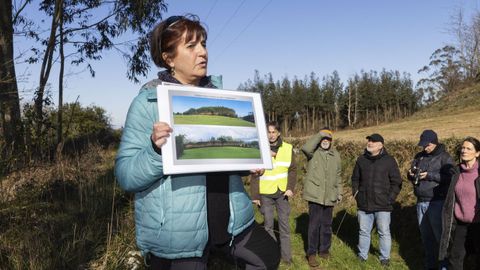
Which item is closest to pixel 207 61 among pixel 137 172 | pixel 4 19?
pixel 137 172

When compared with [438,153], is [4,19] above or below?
above

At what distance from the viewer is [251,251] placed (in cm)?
208

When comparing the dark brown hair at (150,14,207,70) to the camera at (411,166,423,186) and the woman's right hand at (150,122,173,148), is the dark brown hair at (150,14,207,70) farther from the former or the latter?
the camera at (411,166,423,186)

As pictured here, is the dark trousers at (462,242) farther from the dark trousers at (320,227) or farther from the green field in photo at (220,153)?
the green field in photo at (220,153)

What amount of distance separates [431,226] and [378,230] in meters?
0.73

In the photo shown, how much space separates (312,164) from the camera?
6660mm

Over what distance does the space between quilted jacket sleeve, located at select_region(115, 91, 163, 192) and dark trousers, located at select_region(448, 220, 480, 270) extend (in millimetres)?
4403

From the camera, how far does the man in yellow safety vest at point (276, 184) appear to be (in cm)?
640

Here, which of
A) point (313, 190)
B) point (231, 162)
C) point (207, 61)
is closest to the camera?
point (231, 162)

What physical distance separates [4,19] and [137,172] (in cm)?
1472

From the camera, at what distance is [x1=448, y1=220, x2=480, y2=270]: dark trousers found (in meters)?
4.98

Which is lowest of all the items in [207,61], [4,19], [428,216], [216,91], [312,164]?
[428,216]

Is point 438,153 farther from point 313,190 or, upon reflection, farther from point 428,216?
point 313,190

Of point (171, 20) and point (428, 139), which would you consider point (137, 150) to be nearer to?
point (171, 20)
